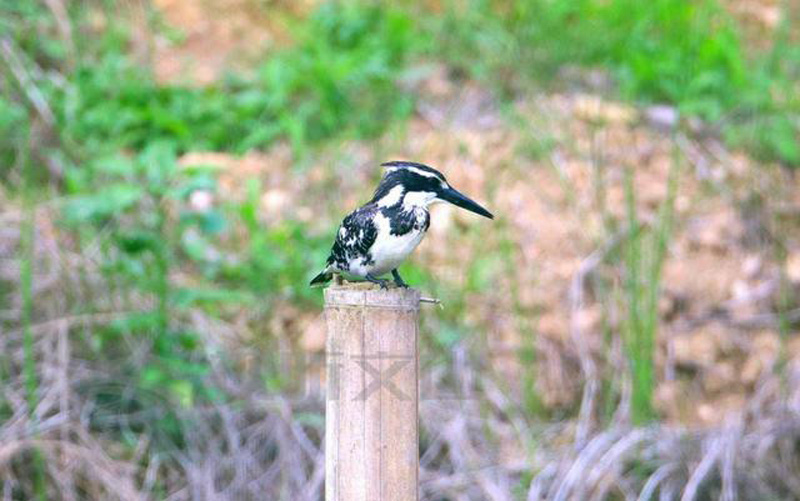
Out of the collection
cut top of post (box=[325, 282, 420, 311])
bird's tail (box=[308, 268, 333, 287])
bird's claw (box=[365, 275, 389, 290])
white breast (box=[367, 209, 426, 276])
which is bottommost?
cut top of post (box=[325, 282, 420, 311])

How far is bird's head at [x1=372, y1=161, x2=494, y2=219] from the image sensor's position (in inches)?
91.4

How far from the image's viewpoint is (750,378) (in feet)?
14.3

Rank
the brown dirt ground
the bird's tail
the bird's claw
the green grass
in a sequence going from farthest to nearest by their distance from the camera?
1. the green grass
2. the brown dirt ground
3. the bird's tail
4. the bird's claw

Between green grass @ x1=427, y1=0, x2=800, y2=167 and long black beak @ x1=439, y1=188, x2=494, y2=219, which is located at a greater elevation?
green grass @ x1=427, y1=0, x2=800, y2=167

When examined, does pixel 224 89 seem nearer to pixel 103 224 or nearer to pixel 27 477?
pixel 103 224

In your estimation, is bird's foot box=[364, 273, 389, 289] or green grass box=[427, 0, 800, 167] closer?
bird's foot box=[364, 273, 389, 289]

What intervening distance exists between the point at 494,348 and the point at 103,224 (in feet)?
4.71

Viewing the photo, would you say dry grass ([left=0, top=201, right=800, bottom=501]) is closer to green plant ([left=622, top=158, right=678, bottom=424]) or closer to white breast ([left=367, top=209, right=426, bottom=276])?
green plant ([left=622, top=158, right=678, bottom=424])

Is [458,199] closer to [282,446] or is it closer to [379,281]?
[379,281]

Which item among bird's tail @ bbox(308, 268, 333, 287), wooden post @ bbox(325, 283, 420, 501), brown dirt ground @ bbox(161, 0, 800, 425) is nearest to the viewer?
wooden post @ bbox(325, 283, 420, 501)

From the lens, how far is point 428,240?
483 cm

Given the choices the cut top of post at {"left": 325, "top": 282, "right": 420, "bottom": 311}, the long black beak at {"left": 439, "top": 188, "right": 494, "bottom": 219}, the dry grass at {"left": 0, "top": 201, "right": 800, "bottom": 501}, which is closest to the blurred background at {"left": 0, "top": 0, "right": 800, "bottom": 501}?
the dry grass at {"left": 0, "top": 201, "right": 800, "bottom": 501}

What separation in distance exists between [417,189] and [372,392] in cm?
46

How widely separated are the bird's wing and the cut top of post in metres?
0.29
